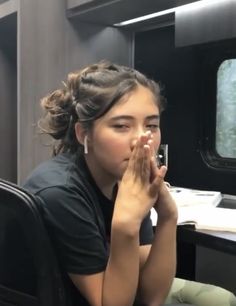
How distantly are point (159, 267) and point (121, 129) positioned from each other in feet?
1.10

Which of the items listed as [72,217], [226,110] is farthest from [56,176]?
[226,110]

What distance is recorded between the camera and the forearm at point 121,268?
959mm

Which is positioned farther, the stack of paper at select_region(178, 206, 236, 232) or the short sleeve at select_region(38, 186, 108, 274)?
the stack of paper at select_region(178, 206, 236, 232)

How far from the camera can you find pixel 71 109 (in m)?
1.13

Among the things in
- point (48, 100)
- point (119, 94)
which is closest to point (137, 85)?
point (119, 94)

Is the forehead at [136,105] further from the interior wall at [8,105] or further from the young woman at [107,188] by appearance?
the interior wall at [8,105]

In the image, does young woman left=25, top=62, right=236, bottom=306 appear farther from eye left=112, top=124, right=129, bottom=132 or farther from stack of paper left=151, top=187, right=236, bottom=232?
stack of paper left=151, top=187, right=236, bottom=232

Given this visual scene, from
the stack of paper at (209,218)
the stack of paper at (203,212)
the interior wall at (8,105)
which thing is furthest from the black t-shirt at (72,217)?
the interior wall at (8,105)

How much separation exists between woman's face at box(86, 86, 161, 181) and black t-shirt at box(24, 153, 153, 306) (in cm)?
7

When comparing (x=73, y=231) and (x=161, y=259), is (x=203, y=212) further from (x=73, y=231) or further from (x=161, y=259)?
(x=73, y=231)

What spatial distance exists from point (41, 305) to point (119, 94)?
0.46 metres

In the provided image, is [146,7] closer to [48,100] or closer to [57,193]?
[48,100]

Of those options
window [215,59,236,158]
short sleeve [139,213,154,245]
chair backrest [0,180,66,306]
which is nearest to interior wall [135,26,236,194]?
window [215,59,236,158]

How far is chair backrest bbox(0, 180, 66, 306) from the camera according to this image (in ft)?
2.83
